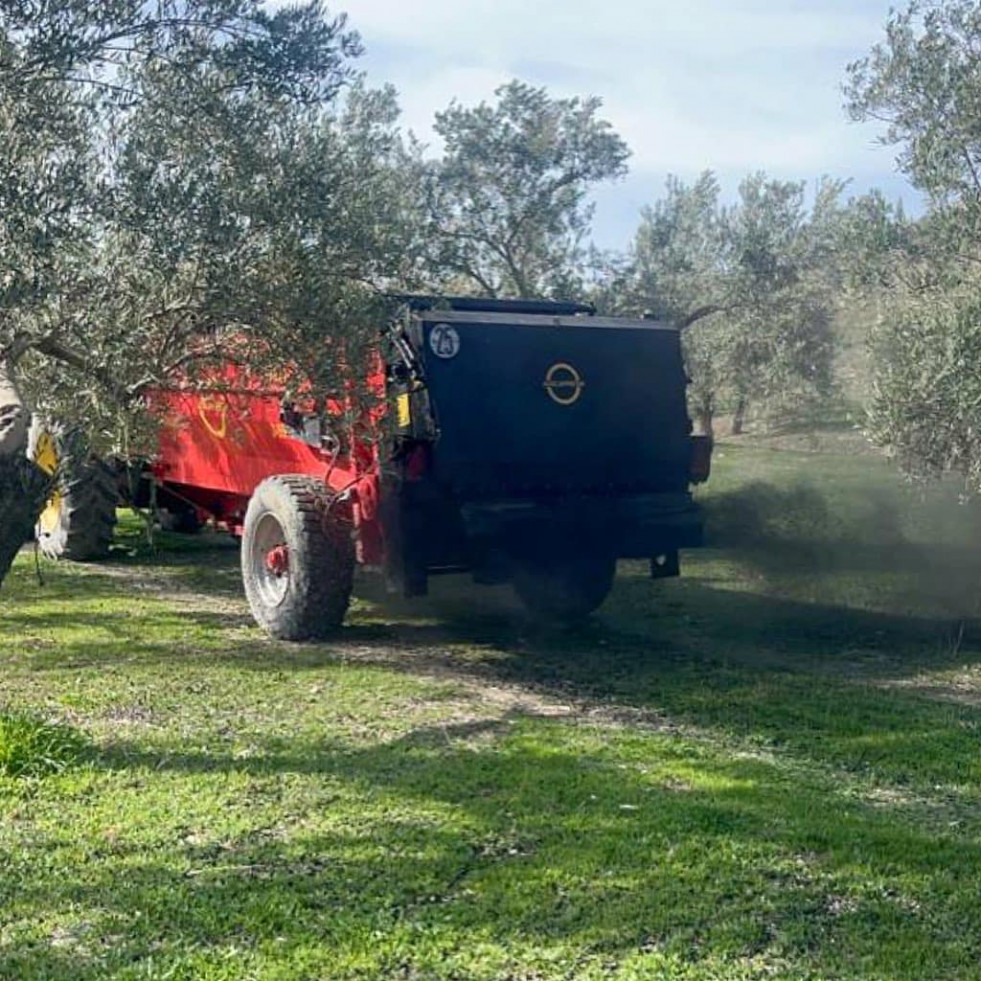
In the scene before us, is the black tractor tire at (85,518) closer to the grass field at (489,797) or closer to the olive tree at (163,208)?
the grass field at (489,797)

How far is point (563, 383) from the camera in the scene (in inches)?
358

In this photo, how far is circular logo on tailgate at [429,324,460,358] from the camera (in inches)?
343

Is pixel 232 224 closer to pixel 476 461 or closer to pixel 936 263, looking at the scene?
pixel 476 461

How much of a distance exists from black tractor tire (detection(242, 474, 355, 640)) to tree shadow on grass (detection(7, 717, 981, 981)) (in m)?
3.08

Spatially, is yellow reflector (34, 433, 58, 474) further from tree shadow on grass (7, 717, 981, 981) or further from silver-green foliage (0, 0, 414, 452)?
tree shadow on grass (7, 717, 981, 981)

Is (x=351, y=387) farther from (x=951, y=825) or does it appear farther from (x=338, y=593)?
(x=951, y=825)

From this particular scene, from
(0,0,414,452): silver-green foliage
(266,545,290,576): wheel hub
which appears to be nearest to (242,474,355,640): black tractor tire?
(266,545,290,576): wheel hub

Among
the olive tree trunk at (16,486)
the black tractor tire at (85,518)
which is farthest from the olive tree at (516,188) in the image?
the olive tree trunk at (16,486)

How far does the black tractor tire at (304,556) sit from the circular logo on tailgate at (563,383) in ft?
5.43

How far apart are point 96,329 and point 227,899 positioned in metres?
3.69

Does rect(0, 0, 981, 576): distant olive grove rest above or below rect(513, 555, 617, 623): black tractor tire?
above

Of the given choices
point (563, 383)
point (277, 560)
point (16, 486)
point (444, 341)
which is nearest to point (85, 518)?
point (277, 560)

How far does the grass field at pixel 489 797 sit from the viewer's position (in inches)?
164

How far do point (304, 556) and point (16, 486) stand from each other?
8.08 feet
